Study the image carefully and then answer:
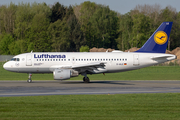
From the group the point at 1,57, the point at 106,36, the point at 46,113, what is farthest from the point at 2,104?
the point at 106,36

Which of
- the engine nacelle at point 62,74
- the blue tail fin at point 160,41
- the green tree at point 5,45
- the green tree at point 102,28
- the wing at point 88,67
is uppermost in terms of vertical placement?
the green tree at point 102,28

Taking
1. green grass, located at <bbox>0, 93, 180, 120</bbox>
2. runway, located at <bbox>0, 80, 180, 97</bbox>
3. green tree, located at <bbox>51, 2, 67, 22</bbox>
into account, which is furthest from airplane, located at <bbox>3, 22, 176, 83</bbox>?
green tree, located at <bbox>51, 2, 67, 22</bbox>

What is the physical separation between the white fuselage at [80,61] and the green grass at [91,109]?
14872mm

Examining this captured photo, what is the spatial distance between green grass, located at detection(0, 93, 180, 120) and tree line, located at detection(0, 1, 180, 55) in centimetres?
7884

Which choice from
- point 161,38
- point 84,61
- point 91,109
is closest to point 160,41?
point 161,38

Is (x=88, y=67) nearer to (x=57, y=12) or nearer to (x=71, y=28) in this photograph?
(x=71, y=28)

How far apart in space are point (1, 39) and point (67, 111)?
99.6 metres

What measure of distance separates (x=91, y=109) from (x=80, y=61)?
18414mm

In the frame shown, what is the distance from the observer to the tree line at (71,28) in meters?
104

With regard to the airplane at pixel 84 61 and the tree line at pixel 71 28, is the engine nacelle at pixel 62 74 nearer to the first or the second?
the airplane at pixel 84 61

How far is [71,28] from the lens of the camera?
113125mm

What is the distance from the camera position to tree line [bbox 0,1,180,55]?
104m

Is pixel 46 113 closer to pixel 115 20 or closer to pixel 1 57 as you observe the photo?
pixel 1 57

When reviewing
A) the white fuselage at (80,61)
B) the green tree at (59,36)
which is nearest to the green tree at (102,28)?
the green tree at (59,36)
